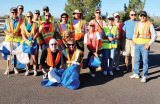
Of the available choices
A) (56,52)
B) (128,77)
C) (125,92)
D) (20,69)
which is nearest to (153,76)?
(128,77)

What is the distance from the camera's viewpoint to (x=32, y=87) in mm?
4648

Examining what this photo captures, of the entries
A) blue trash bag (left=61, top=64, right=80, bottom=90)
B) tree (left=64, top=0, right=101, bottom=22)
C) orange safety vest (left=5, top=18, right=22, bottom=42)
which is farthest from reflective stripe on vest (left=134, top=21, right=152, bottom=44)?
tree (left=64, top=0, right=101, bottom=22)

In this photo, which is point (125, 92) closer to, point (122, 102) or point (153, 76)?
point (122, 102)

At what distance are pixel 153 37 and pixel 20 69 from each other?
4712 millimetres

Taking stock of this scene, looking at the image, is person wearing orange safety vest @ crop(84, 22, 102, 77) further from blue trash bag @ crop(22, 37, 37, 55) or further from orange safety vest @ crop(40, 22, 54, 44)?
blue trash bag @ crop(22, 37, 37, 55)

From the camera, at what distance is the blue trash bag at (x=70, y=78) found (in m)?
4.55

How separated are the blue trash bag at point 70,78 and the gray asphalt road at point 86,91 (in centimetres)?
13

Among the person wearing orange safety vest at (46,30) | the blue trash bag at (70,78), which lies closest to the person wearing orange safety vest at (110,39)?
the blue trash bag at (70,78)

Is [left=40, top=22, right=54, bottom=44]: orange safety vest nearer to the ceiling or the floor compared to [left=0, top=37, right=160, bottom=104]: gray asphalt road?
nearer to the ceiling

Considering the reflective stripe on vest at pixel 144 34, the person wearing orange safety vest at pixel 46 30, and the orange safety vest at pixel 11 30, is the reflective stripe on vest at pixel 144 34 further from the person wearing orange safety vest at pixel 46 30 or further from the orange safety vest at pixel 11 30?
the orange safety vest at pixel 11 30

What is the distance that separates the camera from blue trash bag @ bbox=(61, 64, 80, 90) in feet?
14.9

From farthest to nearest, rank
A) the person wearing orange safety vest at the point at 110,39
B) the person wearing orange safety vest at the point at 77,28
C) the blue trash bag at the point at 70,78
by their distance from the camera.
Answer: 1. the person wearing orange safety vest at the point at 77,28
2. the person wearing orange safety vest at the point at 110,39
3. the blue trash bag at the point at 70,78

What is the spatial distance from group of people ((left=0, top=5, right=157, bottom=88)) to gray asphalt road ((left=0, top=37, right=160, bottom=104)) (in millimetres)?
409

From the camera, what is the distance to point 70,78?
15.0 ft
